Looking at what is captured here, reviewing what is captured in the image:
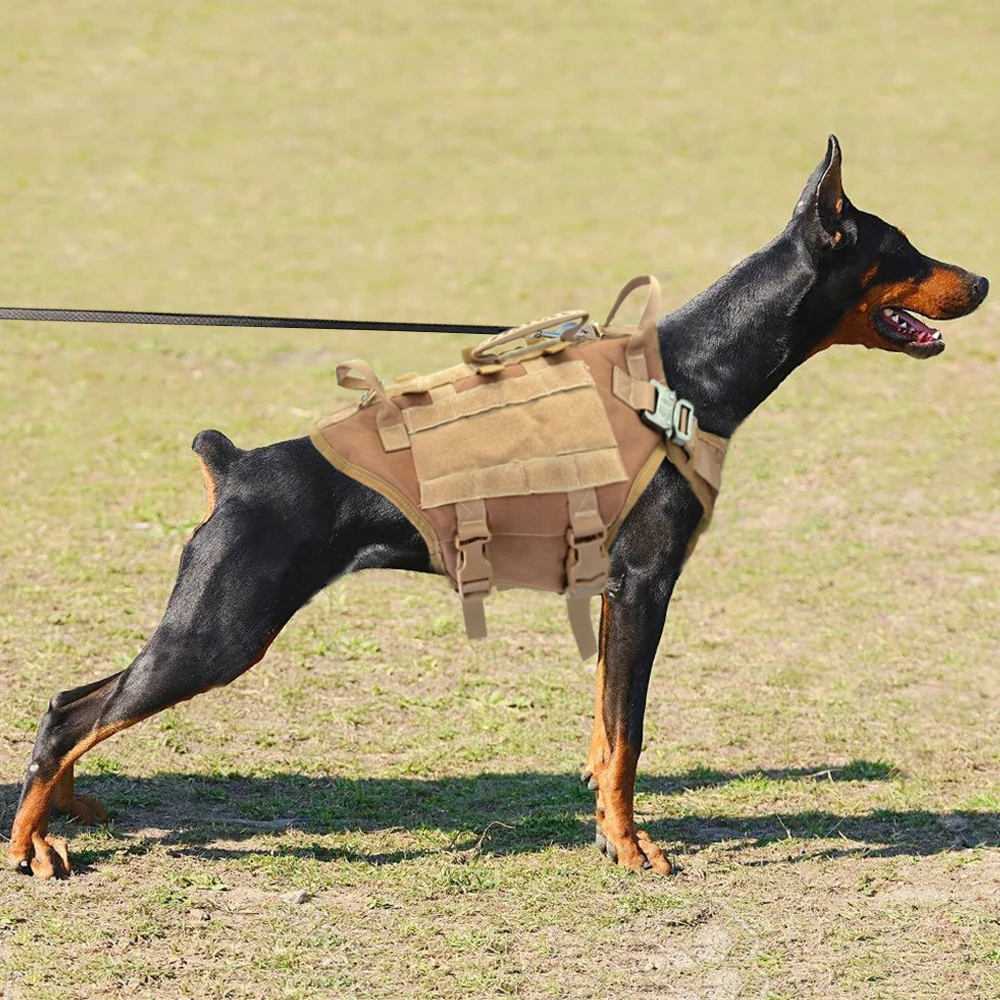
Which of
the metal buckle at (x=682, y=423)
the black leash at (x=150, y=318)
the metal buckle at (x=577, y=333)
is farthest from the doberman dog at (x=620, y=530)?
the black leash at (x=150, y=318)

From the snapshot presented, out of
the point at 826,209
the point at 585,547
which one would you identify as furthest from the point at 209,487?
the point at 826,209

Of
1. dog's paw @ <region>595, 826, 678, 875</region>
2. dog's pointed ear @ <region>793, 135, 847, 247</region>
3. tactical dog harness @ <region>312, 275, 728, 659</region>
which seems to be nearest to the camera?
tactical dog harness @ <region>312, 275, 728, 659</region>

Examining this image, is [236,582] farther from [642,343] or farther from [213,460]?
[642,343]

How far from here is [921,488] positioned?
11.4m

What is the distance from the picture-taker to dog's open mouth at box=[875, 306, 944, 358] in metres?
6.05

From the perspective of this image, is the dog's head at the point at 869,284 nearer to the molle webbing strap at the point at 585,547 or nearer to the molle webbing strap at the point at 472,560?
the molle webbing strap at the point at 585,547

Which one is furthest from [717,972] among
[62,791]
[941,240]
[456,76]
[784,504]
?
[456,76]

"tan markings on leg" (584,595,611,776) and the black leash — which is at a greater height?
the black leash

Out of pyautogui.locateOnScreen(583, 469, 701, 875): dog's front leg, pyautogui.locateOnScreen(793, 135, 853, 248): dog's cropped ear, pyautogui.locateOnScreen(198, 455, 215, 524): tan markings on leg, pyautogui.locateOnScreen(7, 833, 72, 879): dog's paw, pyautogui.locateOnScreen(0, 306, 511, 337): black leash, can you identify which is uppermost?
pyautogui.locateOnScreen(793, 135, 853, 248): dog's cropped ear

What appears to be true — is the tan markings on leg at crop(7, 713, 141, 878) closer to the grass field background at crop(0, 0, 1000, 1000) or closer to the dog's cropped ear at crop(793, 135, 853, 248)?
the grass field background at crop(0, 0, 1000, 1000)

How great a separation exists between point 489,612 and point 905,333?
3.78 metres

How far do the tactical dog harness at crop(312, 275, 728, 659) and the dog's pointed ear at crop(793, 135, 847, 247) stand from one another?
64cm

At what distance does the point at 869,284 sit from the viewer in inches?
235

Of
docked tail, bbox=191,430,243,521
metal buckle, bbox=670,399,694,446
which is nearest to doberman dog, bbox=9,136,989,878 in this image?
docked tail, bbox=191,430,243,521
